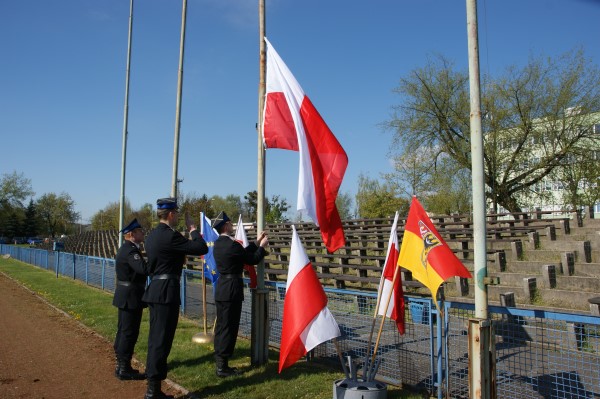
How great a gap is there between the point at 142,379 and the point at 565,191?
26.7m

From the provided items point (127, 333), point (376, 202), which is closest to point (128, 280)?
point (127, 333)

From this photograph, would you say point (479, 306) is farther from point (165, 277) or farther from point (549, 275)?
point (549, 275)

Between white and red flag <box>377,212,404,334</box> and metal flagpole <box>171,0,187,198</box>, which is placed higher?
metal flagpole <box>171,0,187,198</box>

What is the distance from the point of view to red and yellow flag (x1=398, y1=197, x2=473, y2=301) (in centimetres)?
483

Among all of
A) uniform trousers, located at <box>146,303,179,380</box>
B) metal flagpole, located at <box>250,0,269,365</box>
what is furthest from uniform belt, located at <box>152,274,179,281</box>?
metal flagpole, located at <box>250,0,269,365</box>

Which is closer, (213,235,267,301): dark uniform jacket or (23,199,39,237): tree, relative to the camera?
(213,235,267,301): dark uniform jacket

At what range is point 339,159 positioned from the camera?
5.50 metres

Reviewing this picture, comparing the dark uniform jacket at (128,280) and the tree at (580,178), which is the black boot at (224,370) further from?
the tree at (580,178)

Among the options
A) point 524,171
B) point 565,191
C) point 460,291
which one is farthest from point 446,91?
point 460,291

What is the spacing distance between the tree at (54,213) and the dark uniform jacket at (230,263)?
104 m

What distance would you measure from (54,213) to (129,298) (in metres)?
105

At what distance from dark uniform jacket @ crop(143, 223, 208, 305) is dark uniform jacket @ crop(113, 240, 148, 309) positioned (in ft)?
3.17

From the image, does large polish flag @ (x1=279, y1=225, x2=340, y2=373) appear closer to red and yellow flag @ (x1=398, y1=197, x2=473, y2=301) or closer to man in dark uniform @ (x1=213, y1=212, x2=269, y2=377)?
red and yellow flag @ (x1=398, y1=197, x2=473, y2=301)

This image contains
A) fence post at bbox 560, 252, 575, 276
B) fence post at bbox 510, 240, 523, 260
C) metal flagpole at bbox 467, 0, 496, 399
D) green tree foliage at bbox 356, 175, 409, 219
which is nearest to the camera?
metal flagpole at bbox 467, 0, 496, 399
